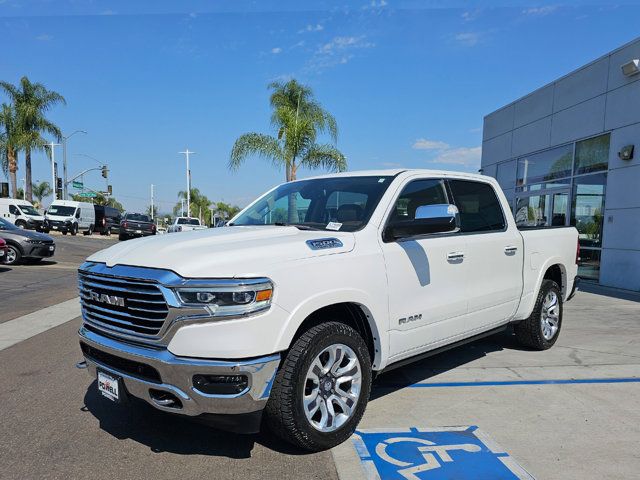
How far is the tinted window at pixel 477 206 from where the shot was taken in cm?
464

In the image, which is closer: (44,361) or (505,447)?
(505,447)

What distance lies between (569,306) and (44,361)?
27.9 feet

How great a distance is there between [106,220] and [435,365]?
38059 mm

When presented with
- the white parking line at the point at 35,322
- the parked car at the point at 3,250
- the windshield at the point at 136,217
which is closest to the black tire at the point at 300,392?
the white parking line at the point at 35,322

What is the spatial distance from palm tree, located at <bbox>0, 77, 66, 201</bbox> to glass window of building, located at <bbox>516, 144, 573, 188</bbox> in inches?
1420

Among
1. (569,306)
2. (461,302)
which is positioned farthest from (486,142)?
(461,302)

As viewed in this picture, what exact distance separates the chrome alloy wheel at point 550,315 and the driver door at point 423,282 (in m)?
1.90

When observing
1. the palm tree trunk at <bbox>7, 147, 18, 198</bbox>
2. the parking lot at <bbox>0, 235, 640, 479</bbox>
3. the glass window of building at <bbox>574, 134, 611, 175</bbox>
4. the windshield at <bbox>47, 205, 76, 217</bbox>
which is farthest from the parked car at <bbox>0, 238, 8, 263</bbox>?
the palm tree trunk at <bbox>7, 147, 18, 198</bbox>

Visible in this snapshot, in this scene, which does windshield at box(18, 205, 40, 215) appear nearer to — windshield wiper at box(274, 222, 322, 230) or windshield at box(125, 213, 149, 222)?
windshield at box(125, 213, 149, 222)

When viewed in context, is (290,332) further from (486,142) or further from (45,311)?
(486,142)

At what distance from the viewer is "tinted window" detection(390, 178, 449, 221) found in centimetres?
396

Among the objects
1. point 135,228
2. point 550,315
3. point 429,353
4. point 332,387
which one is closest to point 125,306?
point 332,387

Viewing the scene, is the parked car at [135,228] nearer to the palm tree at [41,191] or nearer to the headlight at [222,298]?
the headlight at [222,298]

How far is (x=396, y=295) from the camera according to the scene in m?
3.62
